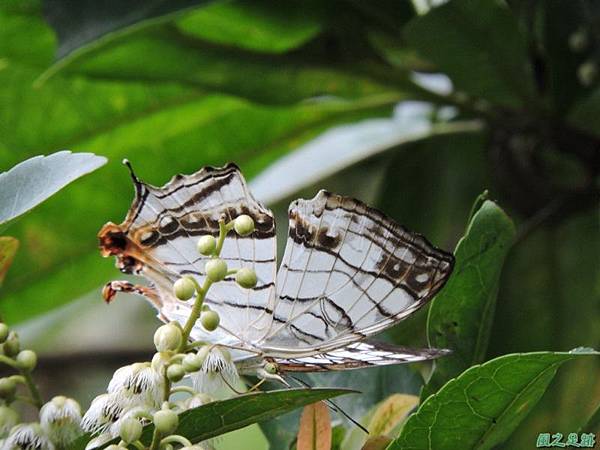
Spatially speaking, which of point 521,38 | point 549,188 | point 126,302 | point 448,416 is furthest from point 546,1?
point 126,302

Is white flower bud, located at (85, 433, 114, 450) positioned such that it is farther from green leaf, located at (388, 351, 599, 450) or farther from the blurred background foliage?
the blurred background foliage

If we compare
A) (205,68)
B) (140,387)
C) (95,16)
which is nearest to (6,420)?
(140,387)

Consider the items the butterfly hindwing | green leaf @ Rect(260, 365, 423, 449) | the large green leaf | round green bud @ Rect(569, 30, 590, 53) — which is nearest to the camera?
the butterfly hindwing

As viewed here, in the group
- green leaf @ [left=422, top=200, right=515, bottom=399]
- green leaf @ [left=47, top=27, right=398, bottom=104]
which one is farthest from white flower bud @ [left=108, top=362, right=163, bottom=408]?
green leaf @ [left=47, top=27, right=398, bottom=104]

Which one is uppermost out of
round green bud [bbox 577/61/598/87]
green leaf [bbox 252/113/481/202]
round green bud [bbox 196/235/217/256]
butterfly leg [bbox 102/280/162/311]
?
green leaf [bbox 252/113/481/202]

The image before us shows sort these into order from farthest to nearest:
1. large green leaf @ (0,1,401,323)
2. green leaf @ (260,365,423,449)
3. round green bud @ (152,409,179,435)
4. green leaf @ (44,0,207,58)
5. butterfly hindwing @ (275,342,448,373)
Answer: large green leaf @ (0,1,401,323) < green leaf @ (44,0,207,58) < green leaf @ (260,365,423,449) < butterfly hindwing @ (275,342,448,373) < round green bud @ (152,409,179,435)

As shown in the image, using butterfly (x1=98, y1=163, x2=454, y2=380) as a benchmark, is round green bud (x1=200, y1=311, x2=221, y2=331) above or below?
below

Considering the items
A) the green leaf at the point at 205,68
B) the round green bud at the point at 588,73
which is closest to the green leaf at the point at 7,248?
the green leaf at the point at 205,68
